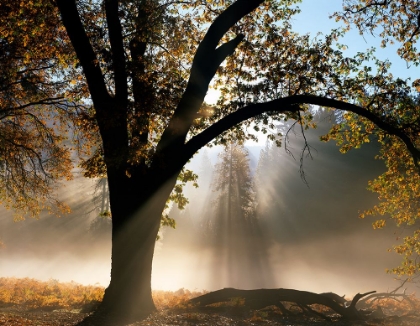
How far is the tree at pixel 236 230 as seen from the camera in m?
37.7

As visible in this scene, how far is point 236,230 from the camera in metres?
43.4

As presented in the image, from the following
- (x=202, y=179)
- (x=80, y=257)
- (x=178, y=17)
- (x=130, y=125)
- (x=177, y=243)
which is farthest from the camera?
(x=202, y=179)

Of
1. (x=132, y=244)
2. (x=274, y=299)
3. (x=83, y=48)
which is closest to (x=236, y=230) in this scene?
(x=274, y=299)

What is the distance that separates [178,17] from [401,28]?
711 centimetres

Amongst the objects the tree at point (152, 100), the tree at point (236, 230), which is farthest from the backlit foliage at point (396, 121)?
the tree at point (236, 230)

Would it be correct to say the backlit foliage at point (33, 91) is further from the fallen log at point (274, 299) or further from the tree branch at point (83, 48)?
the fallen log at point (274, 299)

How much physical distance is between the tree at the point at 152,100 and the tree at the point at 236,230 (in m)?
26.4

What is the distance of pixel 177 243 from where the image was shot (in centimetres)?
5284

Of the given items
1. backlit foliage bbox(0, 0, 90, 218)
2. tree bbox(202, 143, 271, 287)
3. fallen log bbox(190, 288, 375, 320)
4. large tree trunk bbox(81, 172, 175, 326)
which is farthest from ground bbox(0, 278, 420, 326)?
tree bbox(202, 143, 271, 287)

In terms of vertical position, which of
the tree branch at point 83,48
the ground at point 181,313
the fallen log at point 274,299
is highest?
the tree branch at point 83,48

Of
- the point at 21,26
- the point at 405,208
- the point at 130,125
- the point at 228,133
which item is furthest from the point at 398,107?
the point at 21,26

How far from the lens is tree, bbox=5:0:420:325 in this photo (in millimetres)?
9508

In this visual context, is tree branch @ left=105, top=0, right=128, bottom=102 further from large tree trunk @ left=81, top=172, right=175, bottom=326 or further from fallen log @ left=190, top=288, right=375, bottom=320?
fallen log @ left=190, top=288, right=375, bottom=320

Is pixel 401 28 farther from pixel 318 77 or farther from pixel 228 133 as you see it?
pixel 228 133
